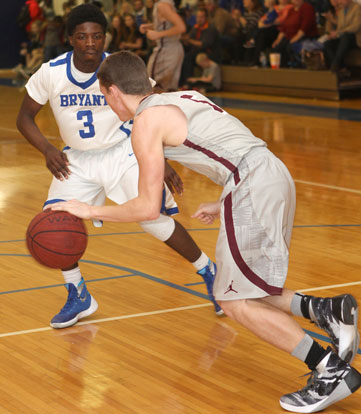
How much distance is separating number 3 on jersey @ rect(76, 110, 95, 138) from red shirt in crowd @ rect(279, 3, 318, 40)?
35.3 feet

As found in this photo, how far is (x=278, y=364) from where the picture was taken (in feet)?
11.8

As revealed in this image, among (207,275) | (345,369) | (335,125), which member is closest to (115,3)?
(335,125)

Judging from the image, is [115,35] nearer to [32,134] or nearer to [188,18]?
[188,18]

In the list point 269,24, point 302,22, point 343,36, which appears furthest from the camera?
point 269,24

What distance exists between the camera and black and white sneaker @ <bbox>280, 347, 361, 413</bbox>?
10.0 ft

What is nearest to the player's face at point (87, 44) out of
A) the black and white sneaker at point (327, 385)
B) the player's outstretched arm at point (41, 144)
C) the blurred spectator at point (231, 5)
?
the player's outstretched arm at point (41, 144)

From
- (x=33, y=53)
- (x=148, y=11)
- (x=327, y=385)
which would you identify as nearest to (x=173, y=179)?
(x=327, y=385)

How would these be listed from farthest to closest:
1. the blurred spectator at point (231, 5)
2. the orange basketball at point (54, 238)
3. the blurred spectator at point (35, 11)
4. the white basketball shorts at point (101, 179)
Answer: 1. the blurred spectator at point (35, 11)
2. the blurred spectator at point (231, 5)
3. the white basketball shorts at point (101, 179)
4. the orange basketball at point (54, 238)

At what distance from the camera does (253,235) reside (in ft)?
10.2

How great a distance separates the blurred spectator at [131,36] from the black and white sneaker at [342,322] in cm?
1462

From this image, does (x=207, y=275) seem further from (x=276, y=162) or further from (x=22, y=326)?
(x=276, y=162)

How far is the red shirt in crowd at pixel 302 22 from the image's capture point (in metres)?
14.4

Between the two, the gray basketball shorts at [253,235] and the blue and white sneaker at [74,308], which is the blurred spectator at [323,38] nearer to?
the blue and white sneaker at [74,308]

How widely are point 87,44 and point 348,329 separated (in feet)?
6.74
